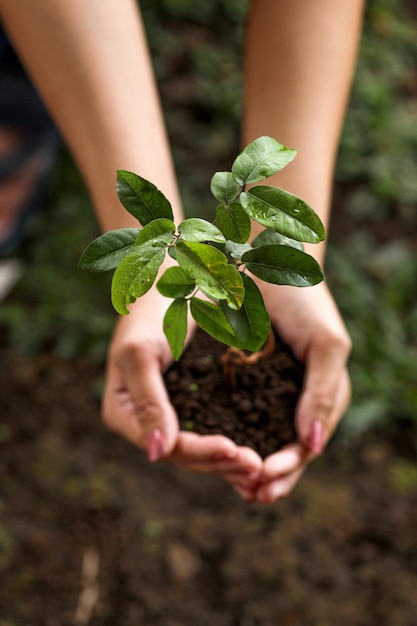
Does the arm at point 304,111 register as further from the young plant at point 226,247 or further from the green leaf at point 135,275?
the green leaf at point 135,275

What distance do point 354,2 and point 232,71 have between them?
1.60 meters

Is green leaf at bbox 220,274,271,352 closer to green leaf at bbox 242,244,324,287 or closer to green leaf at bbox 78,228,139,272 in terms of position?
green leaf at bbox 242,244,324,287

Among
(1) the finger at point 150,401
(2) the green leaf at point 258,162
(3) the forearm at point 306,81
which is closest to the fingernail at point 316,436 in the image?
(1) the finger at point 150,401

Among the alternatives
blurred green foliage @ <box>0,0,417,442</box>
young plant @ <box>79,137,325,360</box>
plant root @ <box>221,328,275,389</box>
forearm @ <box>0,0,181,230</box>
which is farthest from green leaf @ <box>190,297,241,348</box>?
blurred green foliage @ <box>0,0,417,442</box>

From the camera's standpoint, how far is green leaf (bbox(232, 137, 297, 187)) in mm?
1028

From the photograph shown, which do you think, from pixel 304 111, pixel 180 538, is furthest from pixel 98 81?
pixel 180 538

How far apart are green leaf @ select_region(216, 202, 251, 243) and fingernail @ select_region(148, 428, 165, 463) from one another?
1.82 ft

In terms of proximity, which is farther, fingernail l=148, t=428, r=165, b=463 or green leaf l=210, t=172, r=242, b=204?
fingernail l=148, t=428, r=165, b=463

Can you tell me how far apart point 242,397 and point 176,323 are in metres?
0.49

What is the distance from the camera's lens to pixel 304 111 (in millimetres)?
1721

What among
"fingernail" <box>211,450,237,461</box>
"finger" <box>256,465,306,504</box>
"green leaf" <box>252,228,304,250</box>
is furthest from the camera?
"finger" <box>256,465,306,504</box>

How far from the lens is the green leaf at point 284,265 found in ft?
3.40

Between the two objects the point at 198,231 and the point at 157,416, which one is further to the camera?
the point at 157,416

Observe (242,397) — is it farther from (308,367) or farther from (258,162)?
(258,162)
